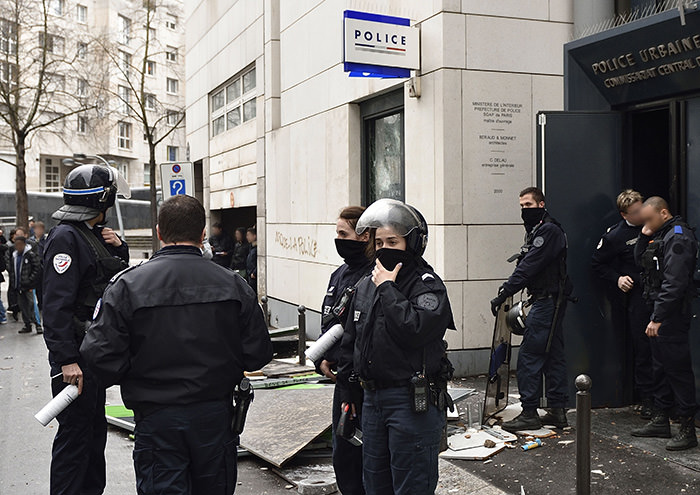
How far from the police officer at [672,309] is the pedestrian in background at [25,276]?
11.2 metres

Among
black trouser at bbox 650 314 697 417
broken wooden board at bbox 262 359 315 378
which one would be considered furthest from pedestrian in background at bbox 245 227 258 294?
black trouser at bbox 650 314 697 417

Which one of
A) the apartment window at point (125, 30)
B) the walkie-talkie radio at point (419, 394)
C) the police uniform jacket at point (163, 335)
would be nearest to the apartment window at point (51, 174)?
the apartment window at point (125, 30)

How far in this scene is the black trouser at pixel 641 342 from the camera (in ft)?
21.8

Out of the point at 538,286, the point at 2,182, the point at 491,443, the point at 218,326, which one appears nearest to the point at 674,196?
the point at 538,286

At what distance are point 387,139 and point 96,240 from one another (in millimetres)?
6111

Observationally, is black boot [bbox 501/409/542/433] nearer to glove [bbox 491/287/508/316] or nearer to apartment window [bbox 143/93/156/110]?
glove [bbox 491/287/508/316]

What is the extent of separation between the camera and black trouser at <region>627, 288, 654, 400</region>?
262 inches

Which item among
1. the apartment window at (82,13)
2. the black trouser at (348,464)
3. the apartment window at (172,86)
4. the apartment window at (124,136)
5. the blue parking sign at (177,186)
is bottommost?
the black trouser at (348,464)

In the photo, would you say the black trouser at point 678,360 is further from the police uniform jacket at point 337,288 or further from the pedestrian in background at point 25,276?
the pedestrian in background at point 25,276

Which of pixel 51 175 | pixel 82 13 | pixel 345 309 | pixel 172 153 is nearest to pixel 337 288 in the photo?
pixel 345 309

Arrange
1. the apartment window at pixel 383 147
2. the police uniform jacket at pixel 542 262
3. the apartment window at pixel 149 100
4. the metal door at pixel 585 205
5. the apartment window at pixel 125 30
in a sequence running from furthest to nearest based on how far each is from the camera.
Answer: the apartment window at pixel 125 30, the apartment window at pixel 149 100, the apartment window at pixel 383 147, the metal door at pixel 585 205, the police uniform jacket at pixel 542 262

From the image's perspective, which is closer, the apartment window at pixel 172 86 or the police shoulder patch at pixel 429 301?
the police shoulder patch at pixel 429 301

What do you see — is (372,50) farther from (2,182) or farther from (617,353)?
(2,182)

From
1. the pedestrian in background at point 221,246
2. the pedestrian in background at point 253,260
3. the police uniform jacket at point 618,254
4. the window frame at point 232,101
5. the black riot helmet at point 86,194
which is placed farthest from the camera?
the pedestrian in background at point 221,246
